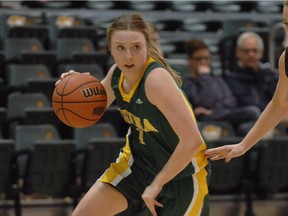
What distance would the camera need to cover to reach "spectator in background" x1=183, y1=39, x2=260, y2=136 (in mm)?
7344

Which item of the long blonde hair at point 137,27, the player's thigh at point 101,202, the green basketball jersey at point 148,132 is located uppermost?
the long blonde hair at point 137,27

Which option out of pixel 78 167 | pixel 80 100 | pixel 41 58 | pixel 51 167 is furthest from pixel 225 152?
pixel 41 58

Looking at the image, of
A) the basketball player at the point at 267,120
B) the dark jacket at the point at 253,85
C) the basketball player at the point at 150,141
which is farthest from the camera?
the dark jacket at the point at 253,85

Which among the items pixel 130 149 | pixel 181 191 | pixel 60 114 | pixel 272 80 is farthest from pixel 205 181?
pixel 272 80

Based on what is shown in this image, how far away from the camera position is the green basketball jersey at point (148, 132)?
411 cm

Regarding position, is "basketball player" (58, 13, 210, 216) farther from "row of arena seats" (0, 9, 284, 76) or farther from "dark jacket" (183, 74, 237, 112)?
"row of arena seats" (0, 9, 284, 76)

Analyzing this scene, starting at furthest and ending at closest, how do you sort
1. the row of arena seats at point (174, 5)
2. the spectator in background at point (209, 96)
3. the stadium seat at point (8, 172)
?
the row of arena seats at point (174, 5) < the spectator in background at point (209, 96) < the stadium seat at point (8, 172)

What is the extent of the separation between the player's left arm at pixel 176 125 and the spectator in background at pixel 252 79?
3750mm

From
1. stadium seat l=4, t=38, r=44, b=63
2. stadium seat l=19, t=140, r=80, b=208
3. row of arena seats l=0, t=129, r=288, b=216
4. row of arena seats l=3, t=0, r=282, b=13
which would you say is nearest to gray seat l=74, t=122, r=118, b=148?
row of arena seats l=0, t=129, r=288, b=216

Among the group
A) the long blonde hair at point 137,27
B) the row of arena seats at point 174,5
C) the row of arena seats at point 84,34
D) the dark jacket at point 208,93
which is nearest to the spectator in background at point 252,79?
the dark jacket at point 208,93

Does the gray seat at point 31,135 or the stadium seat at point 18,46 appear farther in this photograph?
the stadium seat at point 18,46

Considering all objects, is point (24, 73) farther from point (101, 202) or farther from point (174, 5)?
point (101, 202)

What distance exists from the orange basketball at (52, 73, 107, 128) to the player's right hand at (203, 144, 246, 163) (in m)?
0.59

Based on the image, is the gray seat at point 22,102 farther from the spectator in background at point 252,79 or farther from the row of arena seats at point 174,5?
the row of arena seats at point 174,5
